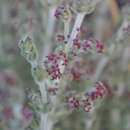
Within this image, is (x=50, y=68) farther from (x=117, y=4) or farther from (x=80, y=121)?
(x=117, y=4)

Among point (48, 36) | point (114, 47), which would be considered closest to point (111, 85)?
point (114, 47)

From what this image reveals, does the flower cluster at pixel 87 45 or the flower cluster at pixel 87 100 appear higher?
the flower cluster at pixel 87 45

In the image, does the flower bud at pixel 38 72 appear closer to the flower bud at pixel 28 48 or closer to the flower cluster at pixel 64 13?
the flower bud at pixel 28 48

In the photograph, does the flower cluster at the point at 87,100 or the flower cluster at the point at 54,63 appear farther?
the flower cluster at the point at 87,100

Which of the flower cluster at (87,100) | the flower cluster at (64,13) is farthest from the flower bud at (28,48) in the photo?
the flower cluster at (87,100)

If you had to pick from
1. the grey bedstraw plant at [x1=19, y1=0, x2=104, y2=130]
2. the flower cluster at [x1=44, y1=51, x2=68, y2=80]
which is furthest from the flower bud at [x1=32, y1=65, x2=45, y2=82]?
the flower cluster at [x1=44, y1=51, x2=68, y2=80]

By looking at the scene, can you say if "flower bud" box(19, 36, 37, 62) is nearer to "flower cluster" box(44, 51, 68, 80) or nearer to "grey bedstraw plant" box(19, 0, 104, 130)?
"grey bedstraw plant" box(19, 0, 104, 130)
